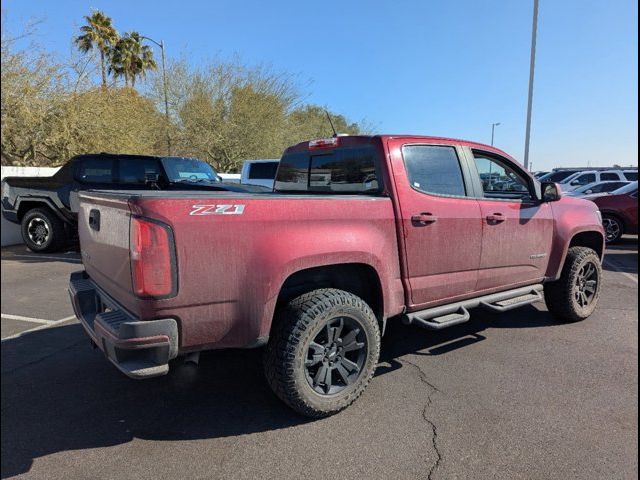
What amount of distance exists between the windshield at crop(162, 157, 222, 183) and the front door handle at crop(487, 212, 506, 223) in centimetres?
716

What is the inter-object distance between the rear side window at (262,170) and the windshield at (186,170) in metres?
2.29

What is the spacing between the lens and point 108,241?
285cm

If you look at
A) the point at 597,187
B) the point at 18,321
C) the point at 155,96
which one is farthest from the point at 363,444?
the point at 155,96

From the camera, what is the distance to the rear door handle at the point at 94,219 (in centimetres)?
300

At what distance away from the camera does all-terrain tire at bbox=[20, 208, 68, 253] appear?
30.1 feet

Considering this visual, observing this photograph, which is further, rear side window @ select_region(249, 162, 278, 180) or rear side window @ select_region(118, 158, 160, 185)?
rear side window @ select_region(249, 162, 278, 180)

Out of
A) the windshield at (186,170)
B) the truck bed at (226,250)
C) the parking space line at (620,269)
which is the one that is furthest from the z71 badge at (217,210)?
the parking space line at (620,269)

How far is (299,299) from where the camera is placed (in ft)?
9.76

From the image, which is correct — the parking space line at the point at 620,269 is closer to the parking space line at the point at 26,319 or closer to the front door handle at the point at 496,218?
the front door handle at the point at 496,218

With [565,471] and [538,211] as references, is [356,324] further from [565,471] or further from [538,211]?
[538,211]

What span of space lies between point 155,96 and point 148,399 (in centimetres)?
2098

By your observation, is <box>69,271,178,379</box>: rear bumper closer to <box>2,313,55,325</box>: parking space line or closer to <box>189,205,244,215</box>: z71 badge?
<box>189,205,244,215</box>: z71 badge

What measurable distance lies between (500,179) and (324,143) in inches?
85.7

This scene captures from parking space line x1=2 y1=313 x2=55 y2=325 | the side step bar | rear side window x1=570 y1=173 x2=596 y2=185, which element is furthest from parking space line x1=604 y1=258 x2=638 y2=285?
rear side window x1=570 y1=173 x2=596 y2=185
